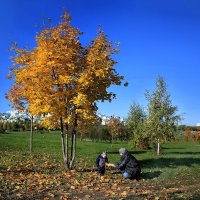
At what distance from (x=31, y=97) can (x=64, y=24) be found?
3.73 m

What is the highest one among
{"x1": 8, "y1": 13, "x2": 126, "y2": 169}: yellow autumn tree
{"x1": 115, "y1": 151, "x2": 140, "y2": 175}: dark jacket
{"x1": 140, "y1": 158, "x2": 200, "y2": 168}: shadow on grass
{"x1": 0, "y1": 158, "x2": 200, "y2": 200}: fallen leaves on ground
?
{"x1": 8, "y1": 13, "x2": 126, "y2": 169}: yellow autumn tree

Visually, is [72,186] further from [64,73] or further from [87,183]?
[64,73]

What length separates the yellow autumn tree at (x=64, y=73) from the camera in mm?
17453

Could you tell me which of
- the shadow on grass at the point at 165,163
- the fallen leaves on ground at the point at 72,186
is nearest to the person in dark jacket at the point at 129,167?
the fallen leaves on ground at the point at 72,186

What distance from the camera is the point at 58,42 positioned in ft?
58.1

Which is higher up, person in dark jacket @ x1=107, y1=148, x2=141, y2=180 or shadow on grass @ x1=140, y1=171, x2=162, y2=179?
person in dark jacket @ x1=107, y1=148, x2=141, y2=180

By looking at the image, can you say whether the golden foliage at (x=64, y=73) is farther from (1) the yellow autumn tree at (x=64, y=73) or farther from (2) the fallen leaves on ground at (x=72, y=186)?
(2) the fallen leaves on ground at (x=72, y=186)

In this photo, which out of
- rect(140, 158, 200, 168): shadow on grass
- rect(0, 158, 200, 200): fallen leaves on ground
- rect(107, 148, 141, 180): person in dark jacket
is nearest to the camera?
rect(0, 158, 200, 200): fallen leaves on ground

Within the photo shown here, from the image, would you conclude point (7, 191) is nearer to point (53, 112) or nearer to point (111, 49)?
point (53, 112)

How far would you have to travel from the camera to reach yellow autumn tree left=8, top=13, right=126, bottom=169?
17453mm

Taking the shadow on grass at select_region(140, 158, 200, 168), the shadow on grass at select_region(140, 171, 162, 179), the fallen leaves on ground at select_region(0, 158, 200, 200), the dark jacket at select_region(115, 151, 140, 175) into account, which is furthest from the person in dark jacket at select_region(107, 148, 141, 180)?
the shadow on grass at select_region(140, 158, 200, 168)

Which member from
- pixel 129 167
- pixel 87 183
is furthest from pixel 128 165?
pixel 87 183

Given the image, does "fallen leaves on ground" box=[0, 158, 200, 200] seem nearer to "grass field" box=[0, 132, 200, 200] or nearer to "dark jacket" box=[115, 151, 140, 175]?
"grass field" box=[0, 132, 200, 200]

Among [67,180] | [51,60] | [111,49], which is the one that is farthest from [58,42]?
[67,180]
